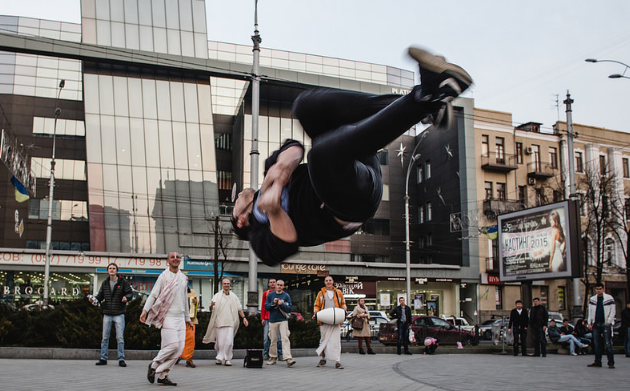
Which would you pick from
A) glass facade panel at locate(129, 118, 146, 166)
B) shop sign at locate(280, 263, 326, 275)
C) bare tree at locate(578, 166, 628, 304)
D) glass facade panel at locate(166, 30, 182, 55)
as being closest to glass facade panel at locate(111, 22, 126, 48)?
glass facade panel at locate(166, 30, 182, 55)

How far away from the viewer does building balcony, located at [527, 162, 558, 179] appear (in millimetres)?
47606

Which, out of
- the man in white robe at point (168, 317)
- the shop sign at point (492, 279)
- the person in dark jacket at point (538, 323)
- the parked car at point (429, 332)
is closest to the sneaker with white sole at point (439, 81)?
the man in white robe at point (168, 317)

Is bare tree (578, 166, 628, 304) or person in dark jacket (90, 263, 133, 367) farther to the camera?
bare tree (578, 166, 628, 304)

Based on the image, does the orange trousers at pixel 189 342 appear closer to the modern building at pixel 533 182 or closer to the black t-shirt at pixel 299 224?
the black t-shirt at pixel 299 224

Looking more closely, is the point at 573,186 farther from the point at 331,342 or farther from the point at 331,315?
the point at 331,315

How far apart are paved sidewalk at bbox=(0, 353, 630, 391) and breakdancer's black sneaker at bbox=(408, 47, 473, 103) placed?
786 centimetres

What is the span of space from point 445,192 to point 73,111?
3267 cm

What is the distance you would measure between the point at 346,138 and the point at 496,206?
150 feet

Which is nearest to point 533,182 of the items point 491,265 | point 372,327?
point 491,265

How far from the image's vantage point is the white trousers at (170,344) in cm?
925

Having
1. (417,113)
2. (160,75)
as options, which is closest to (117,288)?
(417,113)

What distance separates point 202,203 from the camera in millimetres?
41875

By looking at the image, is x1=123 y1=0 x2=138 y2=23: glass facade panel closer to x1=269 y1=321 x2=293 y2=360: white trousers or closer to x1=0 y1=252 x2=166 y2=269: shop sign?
x1=0 y1=252 x2=166 y2=269: shop sign

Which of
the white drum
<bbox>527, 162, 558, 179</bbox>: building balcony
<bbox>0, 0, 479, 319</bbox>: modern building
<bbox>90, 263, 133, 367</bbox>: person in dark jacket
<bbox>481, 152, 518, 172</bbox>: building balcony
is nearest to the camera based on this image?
the white drum
